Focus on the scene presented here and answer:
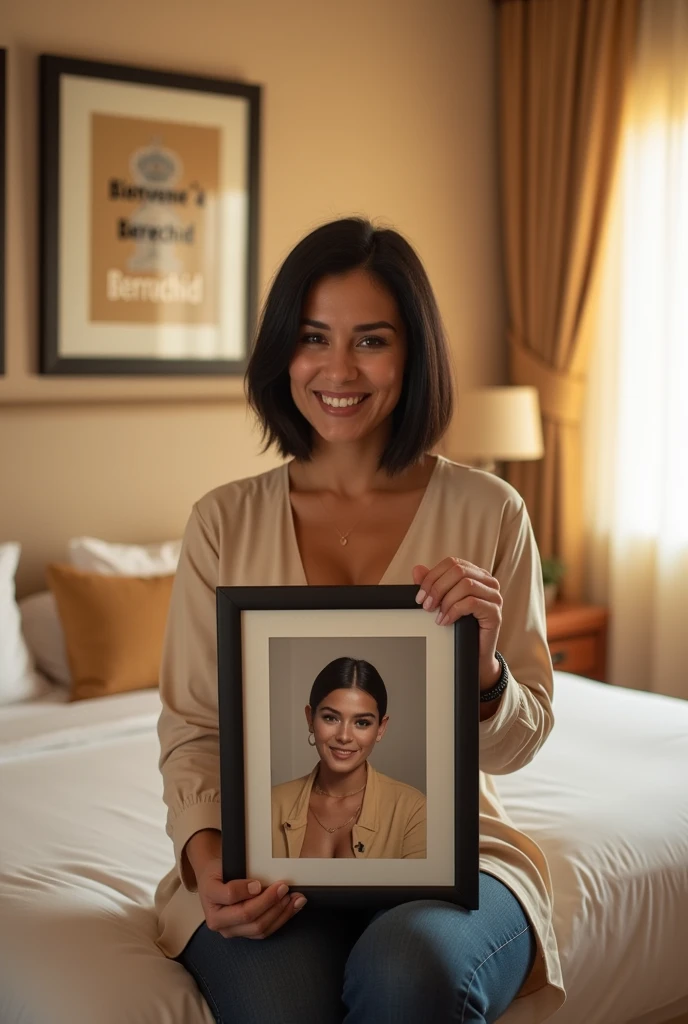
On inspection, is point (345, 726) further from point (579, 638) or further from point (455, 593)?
point (579, 638)

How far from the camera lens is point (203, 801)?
1.59 m

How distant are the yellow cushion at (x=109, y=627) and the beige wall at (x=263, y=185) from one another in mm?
396

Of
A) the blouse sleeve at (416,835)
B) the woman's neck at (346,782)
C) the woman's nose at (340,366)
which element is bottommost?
the blouse sleeve at (416,835)

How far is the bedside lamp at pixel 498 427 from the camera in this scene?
3.86 meters

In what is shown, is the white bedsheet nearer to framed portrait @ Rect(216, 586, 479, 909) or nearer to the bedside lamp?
Result: framed portrait @ Rect(216, 586, 479, 909)

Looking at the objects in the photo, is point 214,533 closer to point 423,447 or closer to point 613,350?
point 423,447

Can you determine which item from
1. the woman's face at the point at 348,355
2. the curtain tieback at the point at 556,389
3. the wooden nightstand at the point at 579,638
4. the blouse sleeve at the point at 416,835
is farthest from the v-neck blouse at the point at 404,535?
the curtain tieback at the point at 556,389

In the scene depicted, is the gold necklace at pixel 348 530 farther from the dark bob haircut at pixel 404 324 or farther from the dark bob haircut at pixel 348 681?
the dark bob haircut at pixel 348 681

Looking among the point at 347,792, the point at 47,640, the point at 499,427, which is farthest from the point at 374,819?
the point at 499,427

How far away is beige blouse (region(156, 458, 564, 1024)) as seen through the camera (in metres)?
1.58

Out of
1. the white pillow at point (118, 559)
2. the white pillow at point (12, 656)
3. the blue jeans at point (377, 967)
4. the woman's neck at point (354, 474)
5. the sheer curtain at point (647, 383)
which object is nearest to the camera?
the blue jeans at point (377, 967)

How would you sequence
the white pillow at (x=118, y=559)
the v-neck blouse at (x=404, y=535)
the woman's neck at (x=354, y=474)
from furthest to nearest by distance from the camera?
the white pillow at (x=118, y=559) < the woman's neck at (x=354, y=474) < the v-neck blouse at (x=404, y=535)

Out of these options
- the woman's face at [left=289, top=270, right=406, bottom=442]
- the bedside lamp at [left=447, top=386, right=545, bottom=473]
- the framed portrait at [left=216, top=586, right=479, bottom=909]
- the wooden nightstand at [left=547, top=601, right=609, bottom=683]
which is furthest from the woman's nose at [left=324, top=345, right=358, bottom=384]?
the wooden nightstand at [left=547, top=601, right=609, bottom=683]

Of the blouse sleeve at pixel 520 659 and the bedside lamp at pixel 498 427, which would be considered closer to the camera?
Answer: the blouse sleeve at pixel 520 659
